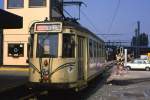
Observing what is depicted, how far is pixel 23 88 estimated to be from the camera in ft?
77.9

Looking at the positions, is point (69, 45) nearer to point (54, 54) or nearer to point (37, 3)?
point (54, 54)

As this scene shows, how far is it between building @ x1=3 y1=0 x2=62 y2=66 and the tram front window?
40851mm

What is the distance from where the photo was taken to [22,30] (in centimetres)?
6056

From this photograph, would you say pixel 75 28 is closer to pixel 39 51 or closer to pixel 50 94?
pixel 39 51

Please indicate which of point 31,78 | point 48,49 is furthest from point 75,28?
point 31,78

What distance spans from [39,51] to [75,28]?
5.56ft

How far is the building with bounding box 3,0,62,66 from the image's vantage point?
6017 centimetres

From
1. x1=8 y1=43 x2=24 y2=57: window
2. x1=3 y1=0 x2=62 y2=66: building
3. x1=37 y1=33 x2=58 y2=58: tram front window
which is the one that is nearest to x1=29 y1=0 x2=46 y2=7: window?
x1=3 y1=0 x2=62 y2=66: building

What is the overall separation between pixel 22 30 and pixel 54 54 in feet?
140

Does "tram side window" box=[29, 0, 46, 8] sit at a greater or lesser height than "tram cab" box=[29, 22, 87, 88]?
greater

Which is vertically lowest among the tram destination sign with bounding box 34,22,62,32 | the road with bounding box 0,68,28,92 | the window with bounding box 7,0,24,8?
the road with bounding box 0,68,28,92

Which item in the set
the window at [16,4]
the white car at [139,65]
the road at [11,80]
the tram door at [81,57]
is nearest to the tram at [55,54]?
the tram door at [81,57]

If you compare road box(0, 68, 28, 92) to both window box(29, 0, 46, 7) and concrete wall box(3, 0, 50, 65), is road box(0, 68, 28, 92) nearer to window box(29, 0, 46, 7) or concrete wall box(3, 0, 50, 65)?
concrete wall box(3, 0, 50, 65)

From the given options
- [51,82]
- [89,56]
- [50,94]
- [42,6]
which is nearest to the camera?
[51,82]
